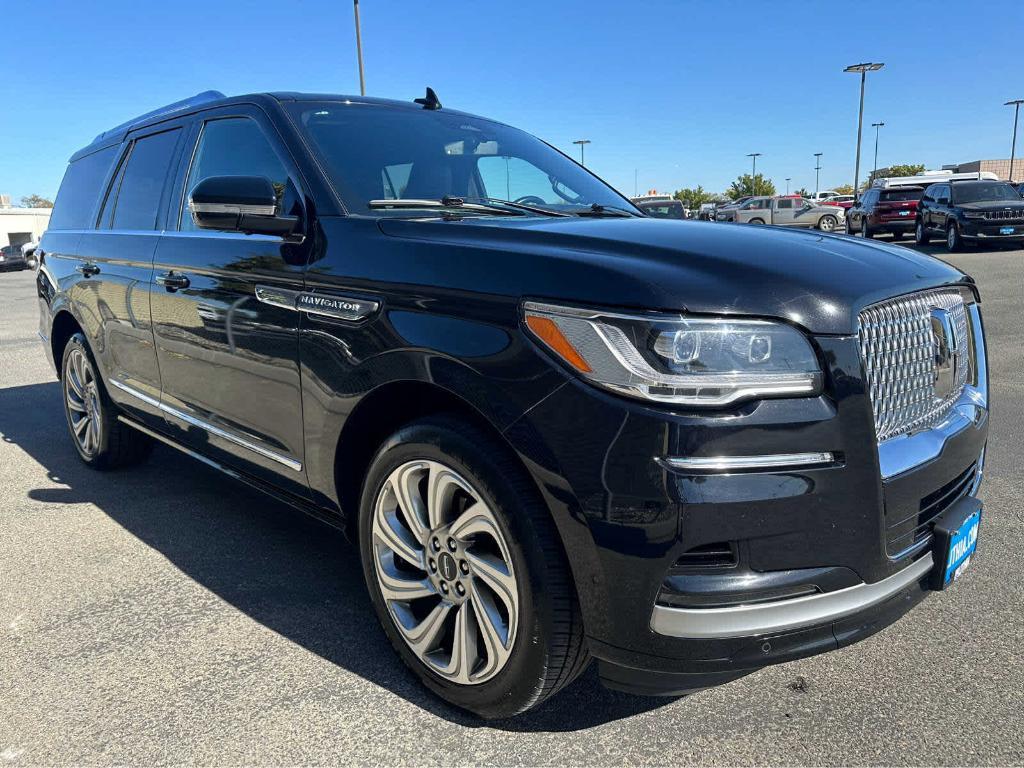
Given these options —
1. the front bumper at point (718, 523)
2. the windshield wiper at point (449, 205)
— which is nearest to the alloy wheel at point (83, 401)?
the windshield wiper at point (449, 205)

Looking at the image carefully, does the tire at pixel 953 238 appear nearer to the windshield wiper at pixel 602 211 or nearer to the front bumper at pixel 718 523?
the windshield wiper at pixel 602 211

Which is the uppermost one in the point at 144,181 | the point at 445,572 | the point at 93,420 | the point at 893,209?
the point at 144,181

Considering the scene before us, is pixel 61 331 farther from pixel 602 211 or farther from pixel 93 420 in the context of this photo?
pixel 602 211

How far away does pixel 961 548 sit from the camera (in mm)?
2191

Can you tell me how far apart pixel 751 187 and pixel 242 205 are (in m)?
96.0

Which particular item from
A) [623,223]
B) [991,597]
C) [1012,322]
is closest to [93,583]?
[623,223]

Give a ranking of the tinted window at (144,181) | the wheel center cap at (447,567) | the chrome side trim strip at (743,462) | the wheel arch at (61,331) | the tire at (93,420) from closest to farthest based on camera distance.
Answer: the chrome side trim strip at (743,462) → the wheel center cap at (447,567) → the tinted window at (144,181) → the tire at (93,420) → the wheel arch at (61,331)

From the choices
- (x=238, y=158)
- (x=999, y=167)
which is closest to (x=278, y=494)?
(x=238, y=158)

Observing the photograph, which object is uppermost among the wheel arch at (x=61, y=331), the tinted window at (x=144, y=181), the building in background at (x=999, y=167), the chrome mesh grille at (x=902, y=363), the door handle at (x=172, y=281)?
the building in background at (x=999, y=167)

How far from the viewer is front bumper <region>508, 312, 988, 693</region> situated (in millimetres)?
1788

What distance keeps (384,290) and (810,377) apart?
1219mm

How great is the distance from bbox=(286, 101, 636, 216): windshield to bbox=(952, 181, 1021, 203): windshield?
19.8 metres

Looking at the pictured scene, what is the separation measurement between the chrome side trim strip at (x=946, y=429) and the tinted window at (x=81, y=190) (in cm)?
425

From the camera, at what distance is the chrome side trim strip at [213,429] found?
2906 mm
